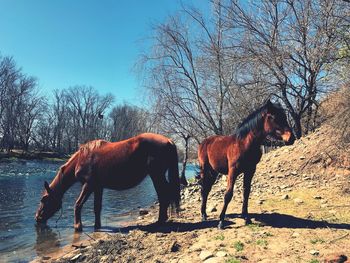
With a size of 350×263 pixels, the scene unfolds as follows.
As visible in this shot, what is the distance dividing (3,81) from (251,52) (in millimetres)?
54180

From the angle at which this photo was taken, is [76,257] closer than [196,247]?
No

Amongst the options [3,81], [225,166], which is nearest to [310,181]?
[225,166]

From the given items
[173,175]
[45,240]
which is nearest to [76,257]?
[45,240]

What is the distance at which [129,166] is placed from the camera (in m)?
7.79

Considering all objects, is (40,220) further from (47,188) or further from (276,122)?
(276,122)

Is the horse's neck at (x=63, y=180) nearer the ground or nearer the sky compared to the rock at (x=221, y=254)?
nearer the sky

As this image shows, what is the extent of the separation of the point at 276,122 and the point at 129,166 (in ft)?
10.9

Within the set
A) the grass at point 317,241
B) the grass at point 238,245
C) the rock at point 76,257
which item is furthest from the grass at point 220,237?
the rock at point 76,257

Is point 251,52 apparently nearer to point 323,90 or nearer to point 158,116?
point 323,90

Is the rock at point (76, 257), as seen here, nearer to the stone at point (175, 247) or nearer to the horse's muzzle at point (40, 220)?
the stone at point (175, 247)

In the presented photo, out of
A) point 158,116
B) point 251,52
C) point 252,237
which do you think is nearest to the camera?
point 252,237

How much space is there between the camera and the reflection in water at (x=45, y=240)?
719 centimetres

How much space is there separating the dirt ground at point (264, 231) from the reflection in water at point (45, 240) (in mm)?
544

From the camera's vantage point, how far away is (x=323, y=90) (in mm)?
15750
